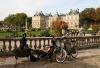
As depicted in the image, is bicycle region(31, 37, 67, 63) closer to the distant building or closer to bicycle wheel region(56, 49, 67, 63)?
bicycle wheel region(56, 49, 67, 63)

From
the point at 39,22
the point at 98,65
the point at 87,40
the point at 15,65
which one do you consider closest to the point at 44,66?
the point at 15,65

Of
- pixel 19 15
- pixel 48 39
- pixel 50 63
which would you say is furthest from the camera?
pixel 19 15

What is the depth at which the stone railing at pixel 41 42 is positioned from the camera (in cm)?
1298

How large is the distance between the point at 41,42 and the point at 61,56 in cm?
352

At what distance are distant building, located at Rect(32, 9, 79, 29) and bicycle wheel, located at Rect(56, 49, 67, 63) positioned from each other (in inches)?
3295

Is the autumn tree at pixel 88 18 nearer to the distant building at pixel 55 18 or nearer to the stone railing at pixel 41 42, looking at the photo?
the distant building at pixel 55 18

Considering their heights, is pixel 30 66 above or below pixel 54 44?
below

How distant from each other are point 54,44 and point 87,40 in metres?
6.54

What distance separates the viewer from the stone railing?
13.0m

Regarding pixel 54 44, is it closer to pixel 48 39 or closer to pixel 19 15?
pixel 48 39

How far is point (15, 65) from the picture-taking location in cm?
1091

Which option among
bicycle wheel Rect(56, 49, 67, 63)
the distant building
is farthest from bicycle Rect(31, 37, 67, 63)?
the distant building

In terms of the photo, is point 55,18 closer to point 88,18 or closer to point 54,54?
point 88,18

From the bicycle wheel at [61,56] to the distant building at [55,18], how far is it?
8370cm
